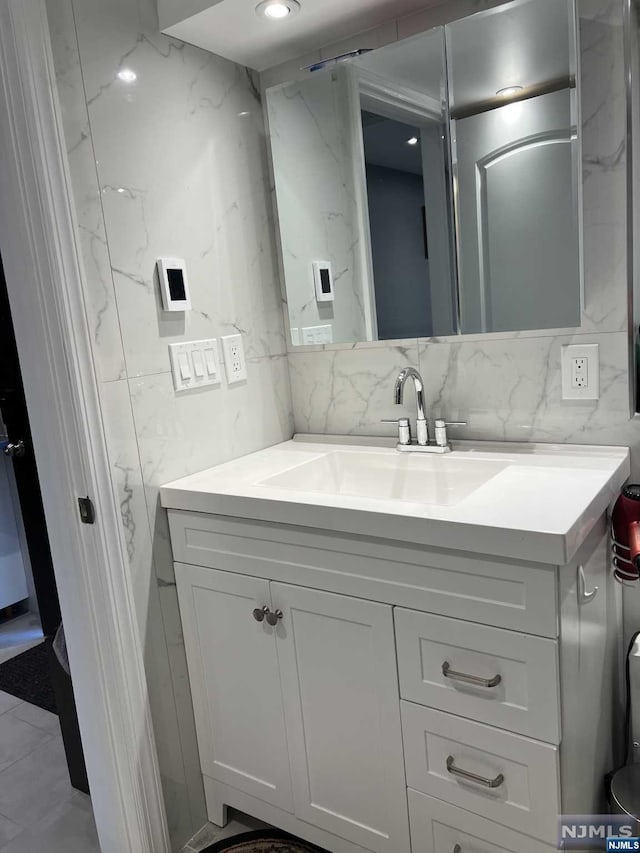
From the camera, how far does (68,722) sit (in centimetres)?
187

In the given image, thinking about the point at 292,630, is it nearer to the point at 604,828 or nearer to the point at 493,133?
the point at 604,828

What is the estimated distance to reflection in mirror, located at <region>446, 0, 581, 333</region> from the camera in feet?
4.58

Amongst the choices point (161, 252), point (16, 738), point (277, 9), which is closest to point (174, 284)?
point (161, 252)

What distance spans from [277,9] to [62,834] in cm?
213

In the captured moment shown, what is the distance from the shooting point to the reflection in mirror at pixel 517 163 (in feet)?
4.58

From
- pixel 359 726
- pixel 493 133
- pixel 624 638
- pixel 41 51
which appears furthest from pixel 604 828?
pixel 41 51

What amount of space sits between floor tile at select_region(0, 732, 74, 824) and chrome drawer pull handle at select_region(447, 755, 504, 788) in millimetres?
1243

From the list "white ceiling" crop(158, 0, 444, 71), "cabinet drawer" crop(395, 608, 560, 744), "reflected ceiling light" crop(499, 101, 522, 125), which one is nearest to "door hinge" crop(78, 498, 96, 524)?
"cabinet drawer" crop(395, 608, 560, 744)

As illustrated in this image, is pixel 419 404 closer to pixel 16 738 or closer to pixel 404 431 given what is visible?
pixel 404 431

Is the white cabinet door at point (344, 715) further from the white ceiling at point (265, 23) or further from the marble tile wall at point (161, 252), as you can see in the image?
the white ceiling at point (265, 23)

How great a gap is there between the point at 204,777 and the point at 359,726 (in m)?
0.58

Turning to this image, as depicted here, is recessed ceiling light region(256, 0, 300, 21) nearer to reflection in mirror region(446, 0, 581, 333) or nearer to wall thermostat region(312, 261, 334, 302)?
reflection in mirror region(446, 0, 581, 333)

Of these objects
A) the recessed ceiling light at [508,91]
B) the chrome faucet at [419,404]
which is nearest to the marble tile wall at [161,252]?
the chrome faucet at [419,404]

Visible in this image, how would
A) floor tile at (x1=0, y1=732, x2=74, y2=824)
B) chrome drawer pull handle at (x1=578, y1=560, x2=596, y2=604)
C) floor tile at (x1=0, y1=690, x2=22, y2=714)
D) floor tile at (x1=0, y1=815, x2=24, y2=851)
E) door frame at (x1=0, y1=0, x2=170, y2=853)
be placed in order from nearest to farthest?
chrome drawer pull handle at (x1=578, y1=560, x2=596, y2=604) → door frame at (x1=0, y1=0, x2=170, y2=853) → floor tile at (x1=0, y1=815, x2=24, y2=851) → floor tile at (x1=0, y1=732, x2=74, y2=824) → floor tile at (x1=0, y1=690, x2=22, y2=714)
